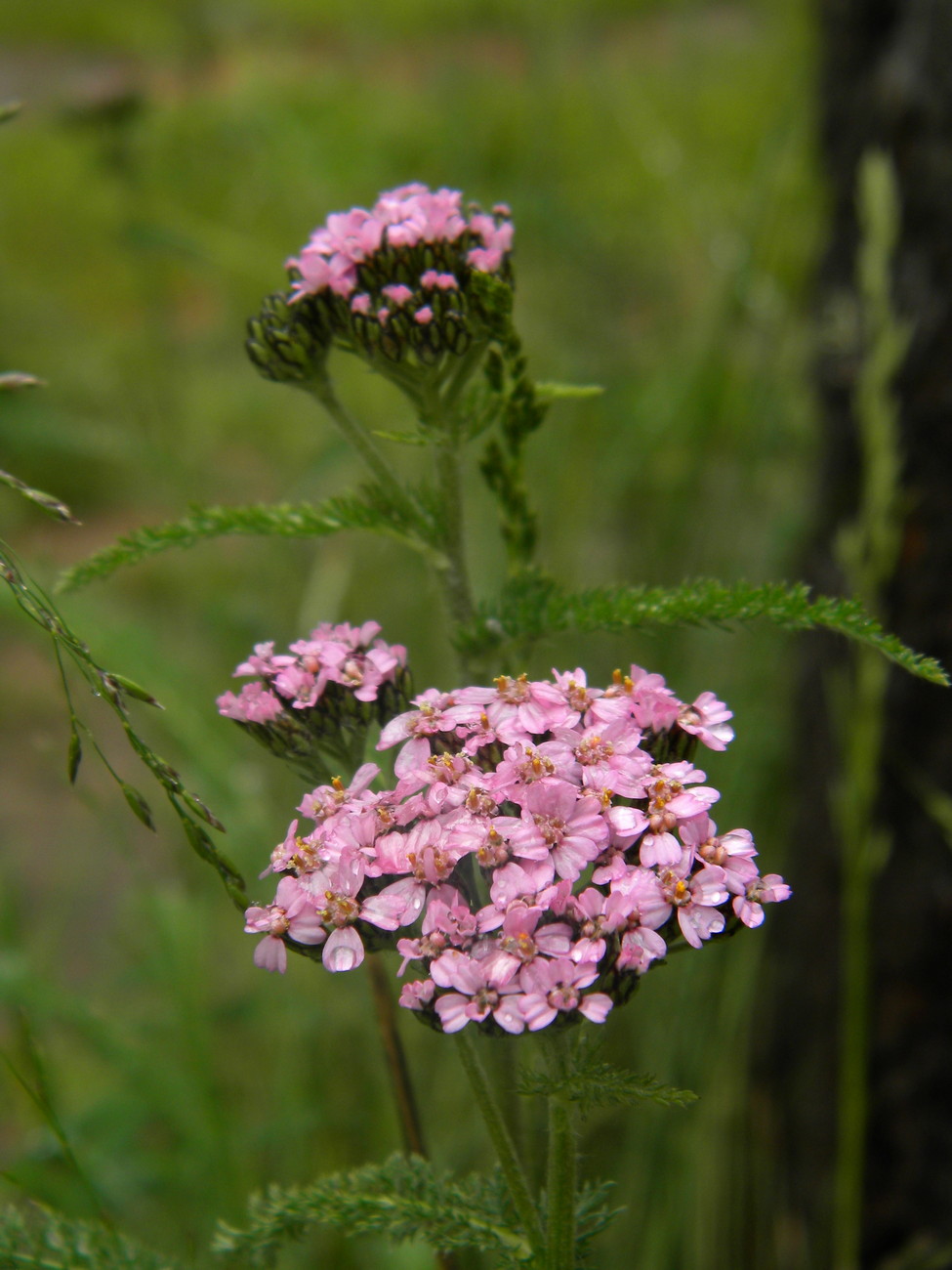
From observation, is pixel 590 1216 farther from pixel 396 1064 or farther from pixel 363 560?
pixel 363 560

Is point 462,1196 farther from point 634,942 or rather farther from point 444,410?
point 444,410

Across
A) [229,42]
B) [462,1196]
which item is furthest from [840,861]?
[229,42]

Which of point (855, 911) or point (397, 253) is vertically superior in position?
point (397, 253)

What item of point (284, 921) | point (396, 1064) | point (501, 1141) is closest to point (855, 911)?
point (396, 1064)

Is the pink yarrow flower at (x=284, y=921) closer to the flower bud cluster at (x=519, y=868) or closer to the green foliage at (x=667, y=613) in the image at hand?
the flower bud cluster at (x=519, y=868)

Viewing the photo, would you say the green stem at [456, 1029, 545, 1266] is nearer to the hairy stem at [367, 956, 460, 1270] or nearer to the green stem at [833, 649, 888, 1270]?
the hairy stem at [367, 956, 460, 1270]

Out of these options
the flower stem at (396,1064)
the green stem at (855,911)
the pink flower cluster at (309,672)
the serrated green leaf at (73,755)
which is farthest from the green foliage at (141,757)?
the green stem at (855,911)
